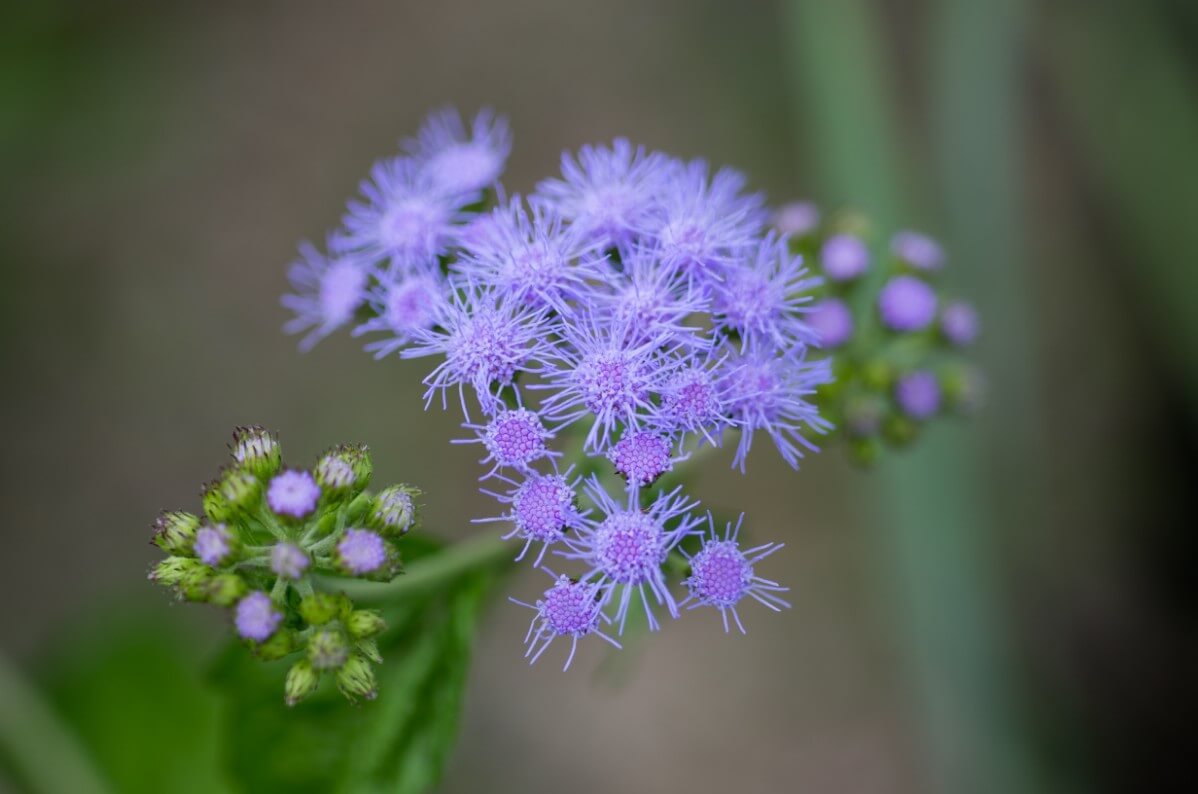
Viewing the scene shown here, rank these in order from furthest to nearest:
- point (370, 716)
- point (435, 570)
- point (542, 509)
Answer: point (370, 716) → point (435, 570) → point (542, 509)

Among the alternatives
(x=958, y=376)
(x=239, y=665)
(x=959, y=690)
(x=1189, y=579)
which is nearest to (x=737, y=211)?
(x=958, y=376)

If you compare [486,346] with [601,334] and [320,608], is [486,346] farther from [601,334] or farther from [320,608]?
[320,608]

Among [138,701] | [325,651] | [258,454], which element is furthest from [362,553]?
[138,701]

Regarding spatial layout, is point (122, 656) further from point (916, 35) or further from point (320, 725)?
point (916, 35)

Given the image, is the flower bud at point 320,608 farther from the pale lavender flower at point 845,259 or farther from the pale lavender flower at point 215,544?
the pale lavender flower at point 845,259

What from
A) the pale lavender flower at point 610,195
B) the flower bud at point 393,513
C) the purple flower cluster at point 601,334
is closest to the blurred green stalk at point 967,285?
the purple flower cluster at point 601,334

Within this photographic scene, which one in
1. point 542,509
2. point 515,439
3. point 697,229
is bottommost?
point 542,509
